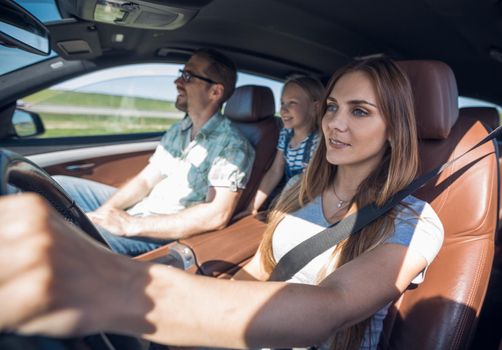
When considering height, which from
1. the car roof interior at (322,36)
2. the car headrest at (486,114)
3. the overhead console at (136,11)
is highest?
the car roof interior at (322,36)

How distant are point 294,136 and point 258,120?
34 centimetres

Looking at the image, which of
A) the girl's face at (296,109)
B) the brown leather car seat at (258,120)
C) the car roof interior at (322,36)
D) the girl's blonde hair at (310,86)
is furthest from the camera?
the girl's blonde hair at (310,86)

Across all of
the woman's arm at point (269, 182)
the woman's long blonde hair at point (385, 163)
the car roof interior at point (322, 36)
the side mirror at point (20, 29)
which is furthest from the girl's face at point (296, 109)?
the side mirror at point (20, 29)

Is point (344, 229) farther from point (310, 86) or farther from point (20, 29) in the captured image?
point (310, 86)

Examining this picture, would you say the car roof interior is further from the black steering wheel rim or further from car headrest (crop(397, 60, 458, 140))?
the black steering wheel rim

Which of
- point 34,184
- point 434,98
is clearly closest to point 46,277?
point 34,184

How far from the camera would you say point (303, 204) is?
60.7 inches

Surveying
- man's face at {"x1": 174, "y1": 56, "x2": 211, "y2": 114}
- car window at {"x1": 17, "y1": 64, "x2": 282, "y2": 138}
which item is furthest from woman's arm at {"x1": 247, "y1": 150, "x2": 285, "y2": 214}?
car window at {"x1": 17, "y1": 64, "x2": 282, "y2": 138}

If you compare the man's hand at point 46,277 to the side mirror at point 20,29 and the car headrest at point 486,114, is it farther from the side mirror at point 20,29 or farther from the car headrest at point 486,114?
the car headrest at point 486,114

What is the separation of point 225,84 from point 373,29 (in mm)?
1152

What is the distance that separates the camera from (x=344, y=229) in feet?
4.14

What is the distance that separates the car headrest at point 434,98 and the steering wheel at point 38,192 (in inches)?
49.8

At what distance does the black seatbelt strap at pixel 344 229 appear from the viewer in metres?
1.23

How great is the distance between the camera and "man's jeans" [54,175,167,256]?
2002mm
